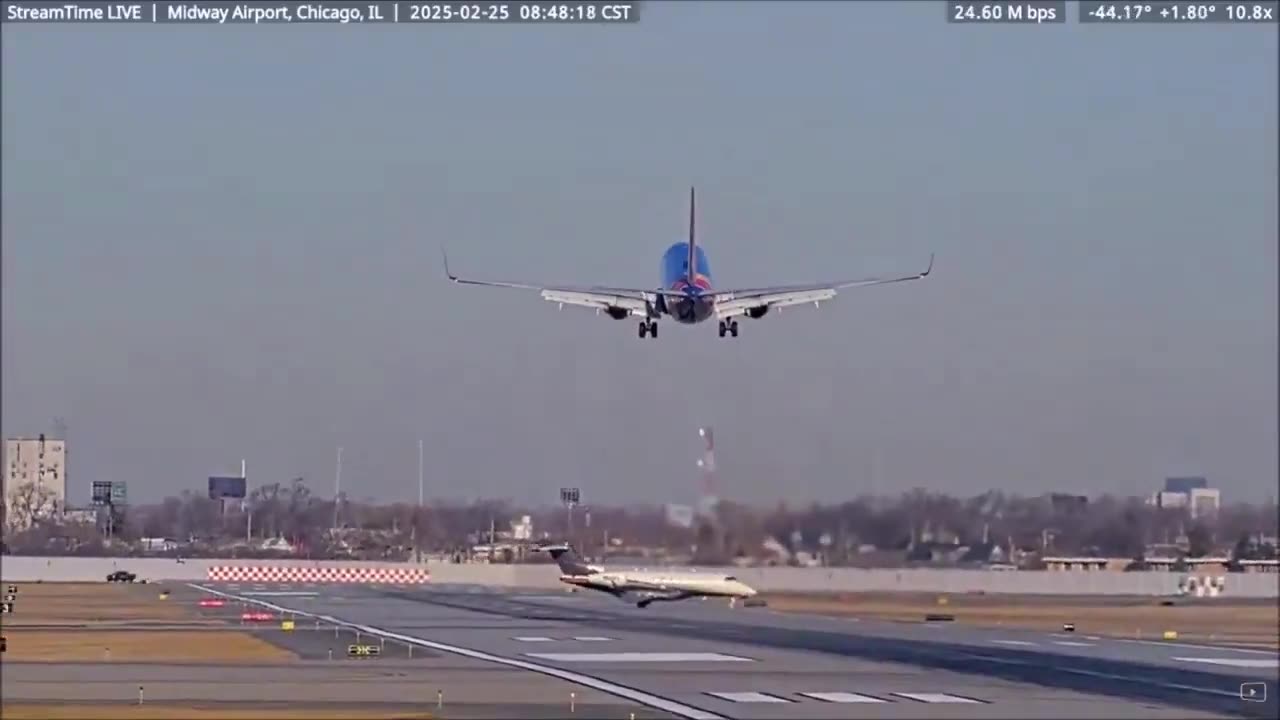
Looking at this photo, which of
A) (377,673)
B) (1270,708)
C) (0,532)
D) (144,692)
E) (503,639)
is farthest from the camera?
(503,639)

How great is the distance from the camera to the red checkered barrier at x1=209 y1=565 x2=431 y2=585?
47906 millimetres

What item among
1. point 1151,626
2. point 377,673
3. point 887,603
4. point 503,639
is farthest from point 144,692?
point 887,603

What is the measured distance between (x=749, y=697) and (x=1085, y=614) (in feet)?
176

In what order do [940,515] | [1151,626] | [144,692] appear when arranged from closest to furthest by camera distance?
[144,692], [940,515], [1151,626]

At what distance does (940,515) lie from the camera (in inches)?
2223

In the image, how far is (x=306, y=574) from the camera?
1905 inches

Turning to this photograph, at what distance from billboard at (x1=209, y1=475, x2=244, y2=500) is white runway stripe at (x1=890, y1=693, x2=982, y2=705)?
17.8 metres

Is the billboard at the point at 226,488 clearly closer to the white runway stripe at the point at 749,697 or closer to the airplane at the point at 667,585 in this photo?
the white runway stripe at the point at 749,697

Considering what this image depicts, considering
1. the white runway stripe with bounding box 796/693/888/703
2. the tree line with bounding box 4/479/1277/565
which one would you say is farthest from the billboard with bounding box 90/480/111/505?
the white runway stripe with bounding box 796/693/888/703

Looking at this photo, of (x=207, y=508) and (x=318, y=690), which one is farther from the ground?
(x=207, y=508)

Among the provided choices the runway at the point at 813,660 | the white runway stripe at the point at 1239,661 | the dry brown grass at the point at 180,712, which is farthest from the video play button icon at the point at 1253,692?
the dry brown grass at the point at 180,712

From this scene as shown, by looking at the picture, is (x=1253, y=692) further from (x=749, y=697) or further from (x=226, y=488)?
(x=226, y=488)

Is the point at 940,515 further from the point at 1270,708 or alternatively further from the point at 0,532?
the point at 0,532

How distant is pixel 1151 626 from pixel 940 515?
1492 inches
